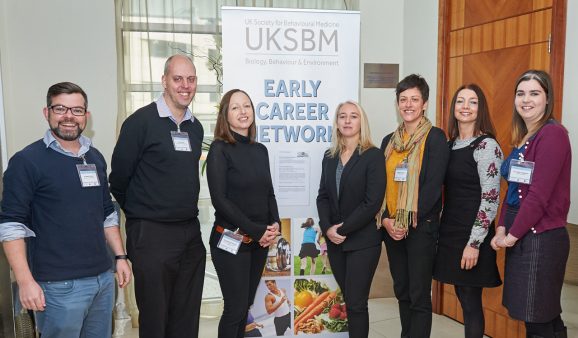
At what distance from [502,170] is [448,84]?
1700mm

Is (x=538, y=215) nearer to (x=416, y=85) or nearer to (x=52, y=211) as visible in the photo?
(x=416, y=85)

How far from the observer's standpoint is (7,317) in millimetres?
2307

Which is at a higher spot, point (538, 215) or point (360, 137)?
point (360, 137)

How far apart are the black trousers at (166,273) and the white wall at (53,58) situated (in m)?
1.83

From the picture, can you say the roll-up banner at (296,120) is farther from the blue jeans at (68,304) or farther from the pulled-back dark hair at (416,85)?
the blue jeans at (68,304)

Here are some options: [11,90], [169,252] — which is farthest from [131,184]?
[11,90]

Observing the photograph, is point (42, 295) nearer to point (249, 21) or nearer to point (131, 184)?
point (131, 184)

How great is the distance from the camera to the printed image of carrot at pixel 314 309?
300 cm

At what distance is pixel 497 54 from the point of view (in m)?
3.29

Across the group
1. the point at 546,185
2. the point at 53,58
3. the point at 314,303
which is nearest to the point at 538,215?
the point at 546,185

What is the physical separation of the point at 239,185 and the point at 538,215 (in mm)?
1349

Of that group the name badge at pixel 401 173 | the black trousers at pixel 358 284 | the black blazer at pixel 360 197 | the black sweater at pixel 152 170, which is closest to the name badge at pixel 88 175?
the black sweater at pixel 152 170

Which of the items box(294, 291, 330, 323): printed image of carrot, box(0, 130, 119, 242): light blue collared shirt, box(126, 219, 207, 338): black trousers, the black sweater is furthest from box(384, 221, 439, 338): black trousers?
box(0, 130, 119, 242): light blue collared shirt

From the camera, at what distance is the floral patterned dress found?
229 centimetres
